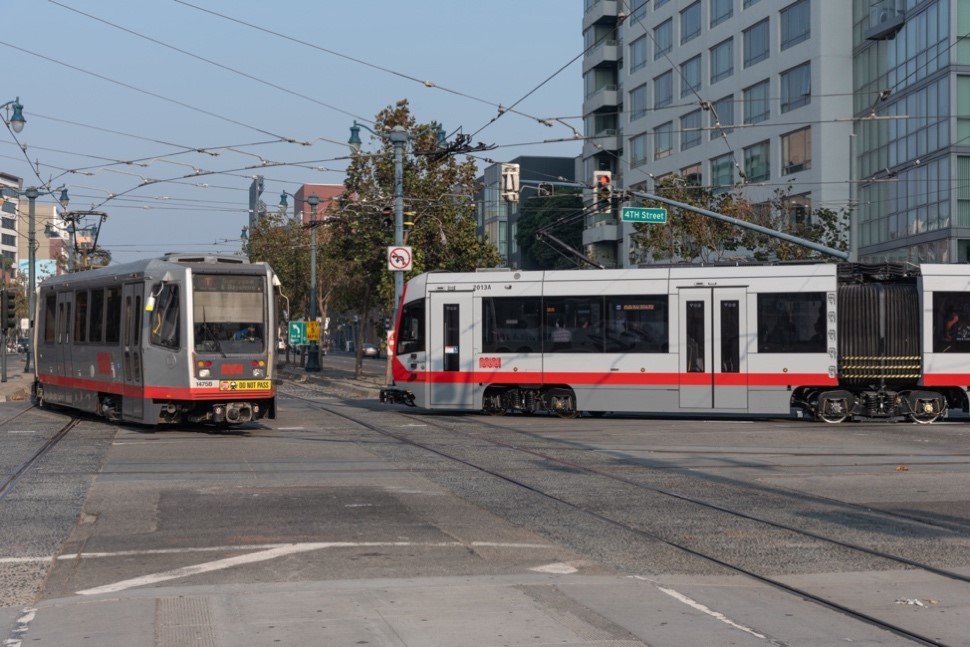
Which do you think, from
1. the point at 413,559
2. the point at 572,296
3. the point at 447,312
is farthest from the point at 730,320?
the point at 413,559

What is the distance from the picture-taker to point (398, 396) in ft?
91.0

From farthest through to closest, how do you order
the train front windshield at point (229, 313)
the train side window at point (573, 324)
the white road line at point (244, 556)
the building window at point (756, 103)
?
the building window at point (756, 103)
the train side window at point (573, 324)
the train front windshield at point (229, 313)
the white road line at point (244, 556)

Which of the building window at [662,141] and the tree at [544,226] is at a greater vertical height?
the building window at [662,141]

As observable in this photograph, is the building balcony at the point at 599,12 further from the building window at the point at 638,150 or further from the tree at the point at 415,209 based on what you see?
the tree at the point at 415,209

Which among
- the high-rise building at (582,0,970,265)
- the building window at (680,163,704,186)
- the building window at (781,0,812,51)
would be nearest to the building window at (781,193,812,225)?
the high-rise building at (582,0,970,265)

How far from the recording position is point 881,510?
12.7 m

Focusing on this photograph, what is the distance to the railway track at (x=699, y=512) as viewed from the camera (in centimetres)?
952

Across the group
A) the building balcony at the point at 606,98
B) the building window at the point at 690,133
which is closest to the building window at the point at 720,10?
the building window at the point at 690,133

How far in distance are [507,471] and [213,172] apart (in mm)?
19437

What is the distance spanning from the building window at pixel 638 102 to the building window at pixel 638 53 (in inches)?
51.7

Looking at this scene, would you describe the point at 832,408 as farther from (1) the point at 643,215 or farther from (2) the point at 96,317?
(2) the point at 96,317

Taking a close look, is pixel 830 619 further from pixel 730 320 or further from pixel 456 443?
pixel 730 320

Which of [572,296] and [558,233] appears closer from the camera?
[572,296]

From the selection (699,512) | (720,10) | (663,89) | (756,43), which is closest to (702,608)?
(699,512)
